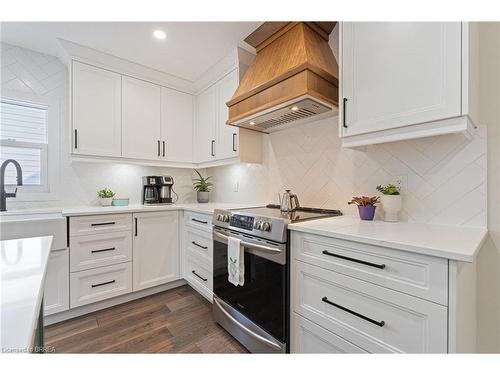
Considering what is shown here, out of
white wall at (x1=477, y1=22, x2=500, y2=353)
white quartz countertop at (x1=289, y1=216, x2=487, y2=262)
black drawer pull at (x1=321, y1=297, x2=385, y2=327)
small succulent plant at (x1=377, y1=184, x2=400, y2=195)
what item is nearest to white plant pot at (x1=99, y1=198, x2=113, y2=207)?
white quartz countertop at (x1=289, y1=216, x2=487, y2=262)

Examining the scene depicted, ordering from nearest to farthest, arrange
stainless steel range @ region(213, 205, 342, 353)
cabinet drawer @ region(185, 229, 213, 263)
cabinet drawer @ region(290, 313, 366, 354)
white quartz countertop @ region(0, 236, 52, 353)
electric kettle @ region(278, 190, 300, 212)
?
white quartz countertop @ region(0, 236, 52, 353)
cabinet drawer @ region(290, 313, 366, 354)
stainless steel range @ region(213, 205, 342, 353)
electric kettle @ region(278, 190, 300, 212)
cabinet drawer @ region(185, 229, 213, 263)

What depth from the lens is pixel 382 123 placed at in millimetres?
1228

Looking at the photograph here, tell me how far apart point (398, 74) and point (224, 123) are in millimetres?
1630

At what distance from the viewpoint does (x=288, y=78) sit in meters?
1.57

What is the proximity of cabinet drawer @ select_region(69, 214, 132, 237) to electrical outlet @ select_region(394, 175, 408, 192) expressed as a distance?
7.32ft

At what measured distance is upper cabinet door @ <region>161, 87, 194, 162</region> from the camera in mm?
2732

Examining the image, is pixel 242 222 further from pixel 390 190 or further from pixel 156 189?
pixel 156 189

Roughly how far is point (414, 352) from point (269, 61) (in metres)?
1.96

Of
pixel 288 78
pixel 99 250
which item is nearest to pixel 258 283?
pixel 288 78

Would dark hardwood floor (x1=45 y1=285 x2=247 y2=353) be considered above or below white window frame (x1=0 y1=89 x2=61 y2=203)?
below

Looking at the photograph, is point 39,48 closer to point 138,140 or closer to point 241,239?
point 138,140

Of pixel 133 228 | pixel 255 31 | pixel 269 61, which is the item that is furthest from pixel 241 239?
pixel 255 31

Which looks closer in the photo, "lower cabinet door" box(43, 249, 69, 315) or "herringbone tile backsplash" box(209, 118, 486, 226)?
Result: "herringbone tile backsplash" box(209, 118, 486, 226)

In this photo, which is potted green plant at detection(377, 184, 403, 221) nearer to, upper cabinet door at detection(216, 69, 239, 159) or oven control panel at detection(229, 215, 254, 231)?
oven control panel at detection(229, 215, 254, 231)
